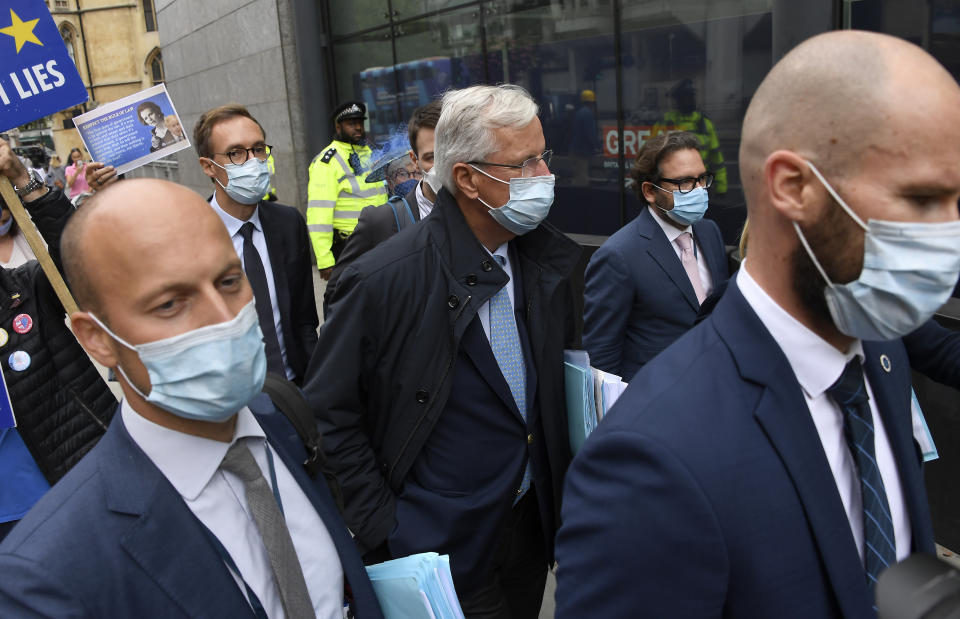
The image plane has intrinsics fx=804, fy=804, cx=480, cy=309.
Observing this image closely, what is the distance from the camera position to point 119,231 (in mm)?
1582

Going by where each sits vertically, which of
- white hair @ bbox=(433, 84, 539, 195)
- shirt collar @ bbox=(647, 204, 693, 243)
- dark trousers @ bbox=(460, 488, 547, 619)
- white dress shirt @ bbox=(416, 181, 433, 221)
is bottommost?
dark trousers @ bbox=(460, 488, 547, 619)

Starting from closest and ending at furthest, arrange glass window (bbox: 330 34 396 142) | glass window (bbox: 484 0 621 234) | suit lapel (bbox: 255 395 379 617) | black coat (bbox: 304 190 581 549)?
1. suit lapel (bbox: 255 395 379 617)
2. black coat (bbox: 304 190 581 549)
3. glass window (bbox: 484 0 621 234)
4. glass window (bbox: 330 34 396 142)

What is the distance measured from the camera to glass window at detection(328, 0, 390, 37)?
431 inches

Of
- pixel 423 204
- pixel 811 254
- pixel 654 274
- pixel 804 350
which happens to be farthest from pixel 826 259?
pixel 423 204

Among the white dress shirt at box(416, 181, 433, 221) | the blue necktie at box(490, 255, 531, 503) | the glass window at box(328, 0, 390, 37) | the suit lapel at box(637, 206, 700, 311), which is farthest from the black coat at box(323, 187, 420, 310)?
the glass window at box(328, 0, 390, 37)

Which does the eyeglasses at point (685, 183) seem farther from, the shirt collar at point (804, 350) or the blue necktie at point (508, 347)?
the shirt collar at point (804, 350)

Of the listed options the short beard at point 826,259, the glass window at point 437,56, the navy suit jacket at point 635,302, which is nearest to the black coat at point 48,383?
the navy suit jacket at point 635,302

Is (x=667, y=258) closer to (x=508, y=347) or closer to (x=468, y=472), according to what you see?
(x=508, y=347)

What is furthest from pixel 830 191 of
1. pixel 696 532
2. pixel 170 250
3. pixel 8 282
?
pixel 8 282

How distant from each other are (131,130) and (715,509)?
360 centimetres

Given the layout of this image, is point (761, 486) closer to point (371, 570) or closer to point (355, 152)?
point (371, 570)

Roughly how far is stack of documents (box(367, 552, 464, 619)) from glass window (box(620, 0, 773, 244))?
204 inches

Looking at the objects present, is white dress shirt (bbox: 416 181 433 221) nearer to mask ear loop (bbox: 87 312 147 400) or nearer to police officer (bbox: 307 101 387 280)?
police officer (bbox: 307 101 387 280)

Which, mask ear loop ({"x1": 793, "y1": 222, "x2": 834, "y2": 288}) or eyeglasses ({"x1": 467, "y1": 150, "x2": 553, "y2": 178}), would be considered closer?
mask ear loop ({"x1": 793, "y1": 222, "x2": 834, "y2": 288})
